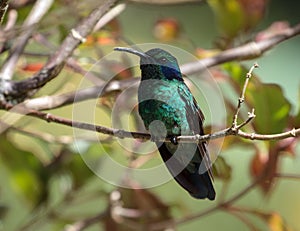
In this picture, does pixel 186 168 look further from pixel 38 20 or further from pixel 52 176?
pixel 52 176

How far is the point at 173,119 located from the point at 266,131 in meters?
0.23

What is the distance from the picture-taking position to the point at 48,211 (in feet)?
7.47

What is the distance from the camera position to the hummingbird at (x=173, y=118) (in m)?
1.63

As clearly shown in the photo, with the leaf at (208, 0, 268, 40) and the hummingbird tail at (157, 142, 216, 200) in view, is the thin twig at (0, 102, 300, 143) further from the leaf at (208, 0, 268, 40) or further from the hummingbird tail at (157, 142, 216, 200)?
the leaf at (208, 0, 268, 40)

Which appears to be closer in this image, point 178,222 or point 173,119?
point 173,119

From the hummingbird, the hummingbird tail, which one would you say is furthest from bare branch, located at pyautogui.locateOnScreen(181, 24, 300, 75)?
the hummingbird tail

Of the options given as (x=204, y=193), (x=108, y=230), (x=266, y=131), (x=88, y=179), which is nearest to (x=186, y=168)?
(x=204, y=193)

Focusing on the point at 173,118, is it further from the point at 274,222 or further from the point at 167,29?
the point at 167,29

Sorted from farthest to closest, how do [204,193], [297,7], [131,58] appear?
[297,7], [131,58], [204,193]

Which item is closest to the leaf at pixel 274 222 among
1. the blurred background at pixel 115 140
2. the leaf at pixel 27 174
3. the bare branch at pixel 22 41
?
the blurred background at pixel 115 140

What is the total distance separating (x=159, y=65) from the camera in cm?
169

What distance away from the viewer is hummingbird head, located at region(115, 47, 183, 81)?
1.67m

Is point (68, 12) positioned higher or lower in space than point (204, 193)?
higher

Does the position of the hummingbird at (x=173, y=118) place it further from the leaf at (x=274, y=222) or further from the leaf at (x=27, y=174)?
the leaf at (x=27, y=174)
